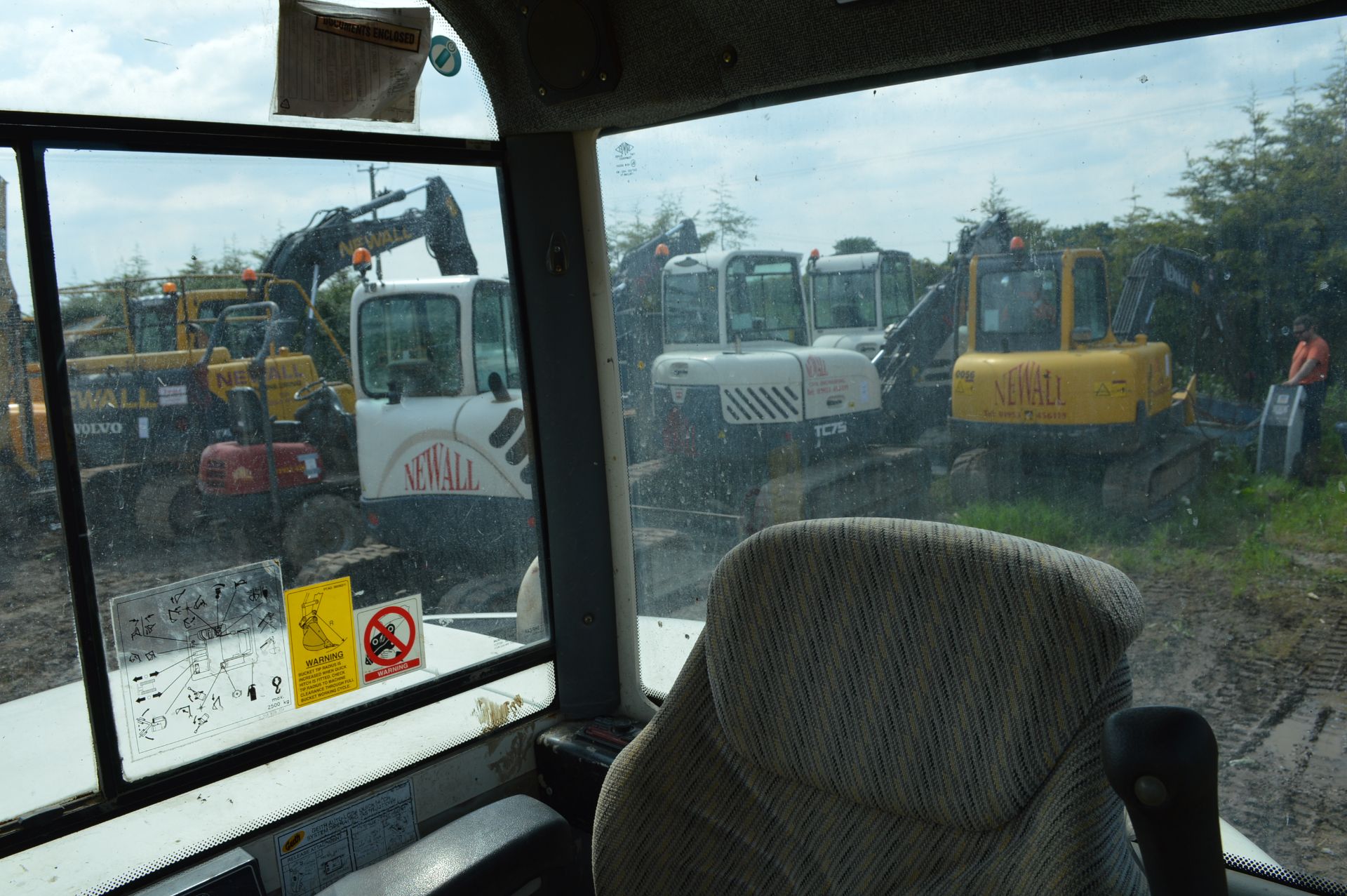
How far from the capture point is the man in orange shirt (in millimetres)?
1386

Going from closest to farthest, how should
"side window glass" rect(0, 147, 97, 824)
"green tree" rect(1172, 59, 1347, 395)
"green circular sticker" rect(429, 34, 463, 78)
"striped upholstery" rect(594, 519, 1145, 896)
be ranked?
"striped upholstery" rect(594, 519, 1145, 896), "green tree" rect(1172, 59, 1347, 395), "side window glass" rect(0, 147, 97, 824), "green circular sticker" rect(429, 34, 463, 78)

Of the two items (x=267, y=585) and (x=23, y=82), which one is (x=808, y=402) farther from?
(x=23, y=82)

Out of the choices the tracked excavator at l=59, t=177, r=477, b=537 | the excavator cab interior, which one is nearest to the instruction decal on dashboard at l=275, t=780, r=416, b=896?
the excavator cab interior

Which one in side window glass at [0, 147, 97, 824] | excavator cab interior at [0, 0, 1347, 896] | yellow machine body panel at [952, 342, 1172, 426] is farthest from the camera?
yellow machine body panel at [952, 342, 1172, 426]

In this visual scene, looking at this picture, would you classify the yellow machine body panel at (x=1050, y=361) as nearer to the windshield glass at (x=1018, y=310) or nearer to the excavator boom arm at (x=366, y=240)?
the windshield glass at (x=1018, y=310)

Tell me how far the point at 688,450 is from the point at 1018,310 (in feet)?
2.62

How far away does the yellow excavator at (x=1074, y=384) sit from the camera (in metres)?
1.53

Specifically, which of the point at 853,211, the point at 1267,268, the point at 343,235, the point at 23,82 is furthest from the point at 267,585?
the point at 1267,268

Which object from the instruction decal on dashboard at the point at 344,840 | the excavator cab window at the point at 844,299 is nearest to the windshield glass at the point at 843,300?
the excavator cab window at the point at 844,299

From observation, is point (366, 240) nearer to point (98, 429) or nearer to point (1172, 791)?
point (98, 429)

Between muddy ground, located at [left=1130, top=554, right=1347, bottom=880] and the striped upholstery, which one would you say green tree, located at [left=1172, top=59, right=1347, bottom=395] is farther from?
the striped upholstery

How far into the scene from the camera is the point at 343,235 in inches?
70.9

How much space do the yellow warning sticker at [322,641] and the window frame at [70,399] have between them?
69 millimetres

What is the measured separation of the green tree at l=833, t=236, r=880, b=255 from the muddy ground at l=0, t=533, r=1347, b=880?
2.40 feet
